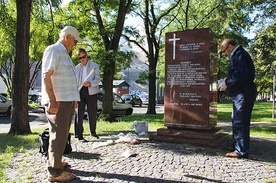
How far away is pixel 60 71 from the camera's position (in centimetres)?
397

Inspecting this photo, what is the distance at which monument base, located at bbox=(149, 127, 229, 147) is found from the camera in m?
6.23

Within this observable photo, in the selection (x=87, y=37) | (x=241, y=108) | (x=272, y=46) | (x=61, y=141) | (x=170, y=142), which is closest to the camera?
(x=61, y=141)

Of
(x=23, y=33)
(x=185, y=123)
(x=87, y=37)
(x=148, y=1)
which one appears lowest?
(x=185, y=123)

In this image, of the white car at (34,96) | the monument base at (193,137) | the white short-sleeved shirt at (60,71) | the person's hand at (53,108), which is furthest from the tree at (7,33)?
the person's hand at (53,108)

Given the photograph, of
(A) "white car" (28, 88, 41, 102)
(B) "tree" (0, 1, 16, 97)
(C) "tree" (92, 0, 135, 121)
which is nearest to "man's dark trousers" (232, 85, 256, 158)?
(C) "tree" (92, 0, 135, 121)

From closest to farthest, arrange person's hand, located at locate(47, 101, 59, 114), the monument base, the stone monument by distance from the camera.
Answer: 1. person's hand, located at locate(47, 101, 59, 114)
2. the monument base
3. the stone monument

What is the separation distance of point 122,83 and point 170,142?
39478 millimetres

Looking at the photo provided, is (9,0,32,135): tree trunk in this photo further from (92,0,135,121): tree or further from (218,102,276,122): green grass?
(218,102,276,122): green grass

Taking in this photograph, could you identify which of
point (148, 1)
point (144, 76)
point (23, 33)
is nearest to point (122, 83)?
point (144, 76)

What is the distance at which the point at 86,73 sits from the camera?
22.4ft

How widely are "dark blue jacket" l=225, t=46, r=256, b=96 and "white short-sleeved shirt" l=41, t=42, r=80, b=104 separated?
116 inches

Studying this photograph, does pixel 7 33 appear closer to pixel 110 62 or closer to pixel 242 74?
pixel 110 62

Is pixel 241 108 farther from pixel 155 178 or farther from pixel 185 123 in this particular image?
pixel 155 178

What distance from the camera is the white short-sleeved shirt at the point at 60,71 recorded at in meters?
3.89
